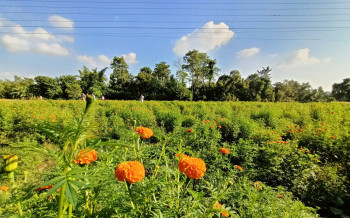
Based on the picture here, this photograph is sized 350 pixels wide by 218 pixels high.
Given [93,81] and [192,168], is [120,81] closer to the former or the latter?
[93,81]

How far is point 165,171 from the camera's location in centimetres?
113

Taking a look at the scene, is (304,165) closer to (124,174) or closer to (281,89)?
(124,174)

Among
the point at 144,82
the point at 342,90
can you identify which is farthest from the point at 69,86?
the point at 342,90

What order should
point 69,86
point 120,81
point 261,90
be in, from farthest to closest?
point 120,81, point 261,90, point 69,86

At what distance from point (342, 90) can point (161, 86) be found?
4489 centimetres

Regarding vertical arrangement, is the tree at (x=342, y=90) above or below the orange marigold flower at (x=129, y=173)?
above

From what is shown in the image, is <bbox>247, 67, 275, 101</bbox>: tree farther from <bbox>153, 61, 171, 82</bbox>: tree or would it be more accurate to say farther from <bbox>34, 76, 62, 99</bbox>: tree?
<bbox>34, 76, 62, 99</bbox>: tree

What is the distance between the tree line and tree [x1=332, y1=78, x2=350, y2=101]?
59.0ft

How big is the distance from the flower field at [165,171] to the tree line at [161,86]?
1895cm

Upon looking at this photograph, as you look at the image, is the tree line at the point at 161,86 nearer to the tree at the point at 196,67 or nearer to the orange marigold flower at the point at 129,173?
the tree at the point at 196,67

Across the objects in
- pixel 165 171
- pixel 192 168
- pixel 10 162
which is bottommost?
pixel 165 171

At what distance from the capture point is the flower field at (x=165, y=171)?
23.6 inches

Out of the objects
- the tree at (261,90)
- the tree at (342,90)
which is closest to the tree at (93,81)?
the tree at (261,90)

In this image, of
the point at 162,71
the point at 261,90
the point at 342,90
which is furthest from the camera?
the point at 342,90
